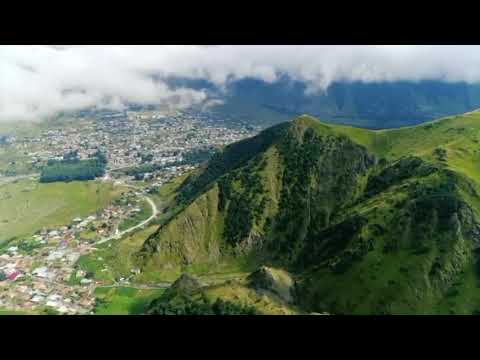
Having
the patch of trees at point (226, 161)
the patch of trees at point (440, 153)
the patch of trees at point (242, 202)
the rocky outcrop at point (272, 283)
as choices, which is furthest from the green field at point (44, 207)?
the patch of trees at point (440, 153)

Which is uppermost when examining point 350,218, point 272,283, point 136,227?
point 350,218

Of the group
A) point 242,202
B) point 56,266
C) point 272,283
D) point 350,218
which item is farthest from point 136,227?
point 350,218

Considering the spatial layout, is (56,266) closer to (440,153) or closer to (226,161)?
(226,161)

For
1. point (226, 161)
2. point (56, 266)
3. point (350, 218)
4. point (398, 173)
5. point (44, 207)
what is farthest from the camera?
point (44, 207)

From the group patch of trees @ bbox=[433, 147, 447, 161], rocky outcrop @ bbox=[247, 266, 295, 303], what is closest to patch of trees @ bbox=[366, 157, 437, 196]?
patch of trees @ bbox=[433, 147, 447, 161]

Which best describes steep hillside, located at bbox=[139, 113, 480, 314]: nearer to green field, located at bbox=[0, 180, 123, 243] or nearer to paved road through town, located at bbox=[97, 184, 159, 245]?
paved road through town, located at bbox=[97, 184, 159, 245]
